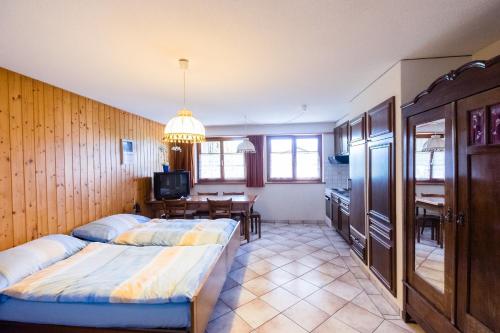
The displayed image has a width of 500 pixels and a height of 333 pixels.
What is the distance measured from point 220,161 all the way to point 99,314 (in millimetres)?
4791

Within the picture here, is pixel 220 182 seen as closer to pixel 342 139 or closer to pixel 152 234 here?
pixel 342 139

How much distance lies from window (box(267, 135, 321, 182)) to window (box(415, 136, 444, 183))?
13.0 ft

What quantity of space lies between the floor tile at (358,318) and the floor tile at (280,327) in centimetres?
44

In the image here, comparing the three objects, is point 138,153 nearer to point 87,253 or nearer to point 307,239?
point 87,253

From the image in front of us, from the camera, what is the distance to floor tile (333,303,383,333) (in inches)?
84.2

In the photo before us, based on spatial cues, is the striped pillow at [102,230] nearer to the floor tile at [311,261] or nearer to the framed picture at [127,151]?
the framed picture at [127,151]

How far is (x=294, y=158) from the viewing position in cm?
606

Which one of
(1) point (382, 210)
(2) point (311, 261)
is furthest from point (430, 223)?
(2) point (311, 261)

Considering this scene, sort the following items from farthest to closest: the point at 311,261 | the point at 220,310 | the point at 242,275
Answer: the point at 311,261, the point at 242,275, the point at 220,310

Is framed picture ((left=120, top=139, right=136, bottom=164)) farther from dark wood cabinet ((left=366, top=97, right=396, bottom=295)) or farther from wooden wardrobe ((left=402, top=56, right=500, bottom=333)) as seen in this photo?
wooden wardrobe ((left=402, top=56, right=500, bottom=333))

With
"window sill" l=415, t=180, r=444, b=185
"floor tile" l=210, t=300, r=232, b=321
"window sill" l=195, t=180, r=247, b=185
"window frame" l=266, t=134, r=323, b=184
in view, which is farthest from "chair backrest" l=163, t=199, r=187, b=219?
"window sill" l=415, t=180, r=444, b=185

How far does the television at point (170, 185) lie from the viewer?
468 cm

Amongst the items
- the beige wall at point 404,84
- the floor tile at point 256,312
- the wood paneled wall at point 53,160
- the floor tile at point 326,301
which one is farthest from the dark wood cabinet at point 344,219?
the wood paneled wall at point 53,160

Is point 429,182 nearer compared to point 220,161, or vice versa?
point 429,182
